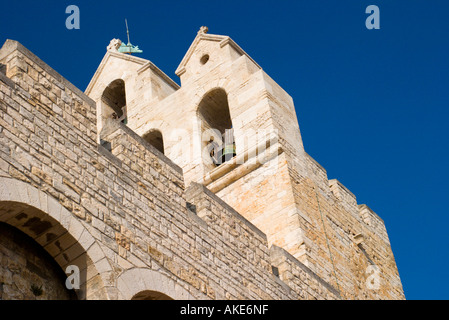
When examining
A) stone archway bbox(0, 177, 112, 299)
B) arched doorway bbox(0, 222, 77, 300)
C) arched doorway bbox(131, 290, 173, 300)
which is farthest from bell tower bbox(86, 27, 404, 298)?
arched doorway bbox(0, 222, 77, 300)

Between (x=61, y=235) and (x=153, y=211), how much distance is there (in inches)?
57.8

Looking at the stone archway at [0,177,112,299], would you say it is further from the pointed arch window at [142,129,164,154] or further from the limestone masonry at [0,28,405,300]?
the pointed arch window at [142,129,164,154]

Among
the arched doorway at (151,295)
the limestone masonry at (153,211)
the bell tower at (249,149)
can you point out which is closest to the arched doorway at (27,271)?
the limestone masonry at (153,211)

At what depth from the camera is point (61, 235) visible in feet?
24.9

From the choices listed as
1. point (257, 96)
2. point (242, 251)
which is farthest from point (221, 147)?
point (242, 251)

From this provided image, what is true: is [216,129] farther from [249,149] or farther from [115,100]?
[115,100]

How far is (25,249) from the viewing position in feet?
24.6

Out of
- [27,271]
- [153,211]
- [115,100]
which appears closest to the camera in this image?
[27,271]

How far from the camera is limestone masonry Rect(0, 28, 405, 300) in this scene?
7527 mm

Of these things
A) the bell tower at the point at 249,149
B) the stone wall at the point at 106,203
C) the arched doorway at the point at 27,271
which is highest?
the bell tower at the point at 249,149

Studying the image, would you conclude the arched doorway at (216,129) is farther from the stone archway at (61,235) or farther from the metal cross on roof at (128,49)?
the stone archway at (61,235)

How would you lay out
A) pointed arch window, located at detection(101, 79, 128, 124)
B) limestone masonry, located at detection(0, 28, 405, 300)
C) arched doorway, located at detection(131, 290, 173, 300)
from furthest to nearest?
1. pointed arch window, located at detection(101, 79, 128, 124)
2. arched doorway, located at detection(131, 290, 173, 300)
3. limestone masonry, located at detection(0, 28, 405, 300)

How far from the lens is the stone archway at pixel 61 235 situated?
734 centimetres

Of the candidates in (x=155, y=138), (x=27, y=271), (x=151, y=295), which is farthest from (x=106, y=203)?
(x=155, y=138)
